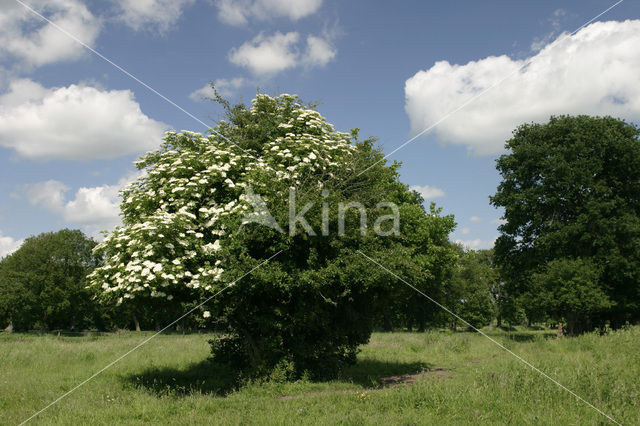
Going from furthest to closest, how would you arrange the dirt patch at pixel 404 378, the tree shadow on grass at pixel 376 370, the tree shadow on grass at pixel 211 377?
the tree shadow on grass at pixel 376 370
the tree shadow on grass at pixel 211 377
the dirt patch at pixel 404 378

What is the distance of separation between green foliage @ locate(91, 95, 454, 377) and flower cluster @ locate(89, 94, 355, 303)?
4 centimetres

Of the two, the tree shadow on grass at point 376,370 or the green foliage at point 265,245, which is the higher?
the green foliage at point 265,245

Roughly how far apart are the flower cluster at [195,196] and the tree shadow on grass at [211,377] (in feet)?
12.2

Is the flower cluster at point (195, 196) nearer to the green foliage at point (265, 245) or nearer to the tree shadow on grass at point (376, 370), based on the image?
the green foliage at point (265, 245)

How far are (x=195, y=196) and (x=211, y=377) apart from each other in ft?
25.9

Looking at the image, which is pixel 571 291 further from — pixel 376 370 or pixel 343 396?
pixel 343 396

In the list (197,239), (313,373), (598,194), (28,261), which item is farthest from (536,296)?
(28,261)

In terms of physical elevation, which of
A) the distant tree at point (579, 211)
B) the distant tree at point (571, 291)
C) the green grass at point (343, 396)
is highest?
the distant tree at point (579, 211)


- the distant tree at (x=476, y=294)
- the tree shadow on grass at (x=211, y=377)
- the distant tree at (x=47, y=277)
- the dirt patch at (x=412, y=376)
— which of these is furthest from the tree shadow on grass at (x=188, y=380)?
the distant tree at (x=476, y=294)

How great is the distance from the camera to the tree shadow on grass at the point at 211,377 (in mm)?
14230

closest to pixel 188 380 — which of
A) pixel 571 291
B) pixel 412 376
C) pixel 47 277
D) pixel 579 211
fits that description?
pixel 412 376

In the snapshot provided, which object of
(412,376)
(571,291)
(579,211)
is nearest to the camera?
(412,376)

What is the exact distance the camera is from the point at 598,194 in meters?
31.4

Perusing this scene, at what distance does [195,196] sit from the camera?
44.3 ft
